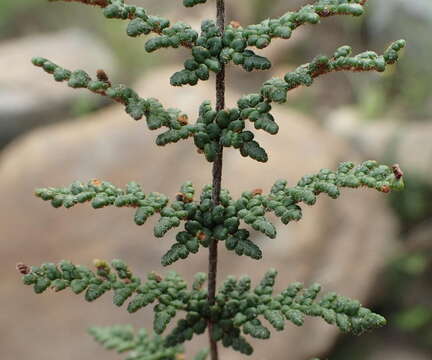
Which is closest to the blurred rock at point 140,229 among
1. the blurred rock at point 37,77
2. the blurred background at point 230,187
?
the blurred background at point 230,187

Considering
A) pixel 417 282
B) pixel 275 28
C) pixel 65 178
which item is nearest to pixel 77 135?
pixel 65 178

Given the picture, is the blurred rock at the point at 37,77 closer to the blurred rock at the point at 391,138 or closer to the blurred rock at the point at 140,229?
the blurred rock at the point at 140,229

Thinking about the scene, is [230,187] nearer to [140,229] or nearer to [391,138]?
[140,229]

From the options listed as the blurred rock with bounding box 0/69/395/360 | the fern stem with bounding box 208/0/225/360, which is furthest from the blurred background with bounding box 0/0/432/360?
the fern stem with bounding box 208/0/225/360

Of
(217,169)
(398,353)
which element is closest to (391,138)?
(398,353)

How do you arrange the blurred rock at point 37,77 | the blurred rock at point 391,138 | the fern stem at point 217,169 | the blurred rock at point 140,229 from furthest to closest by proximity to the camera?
the blurred rock at point 37,77 < the blurred rock at point 391,138 < the blurred rock at point 140,229 < the fern stem at point 217,169

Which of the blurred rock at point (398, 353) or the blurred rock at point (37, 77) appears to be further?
the blurred rock at point (37, 77)

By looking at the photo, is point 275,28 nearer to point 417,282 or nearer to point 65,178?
point 65,178
